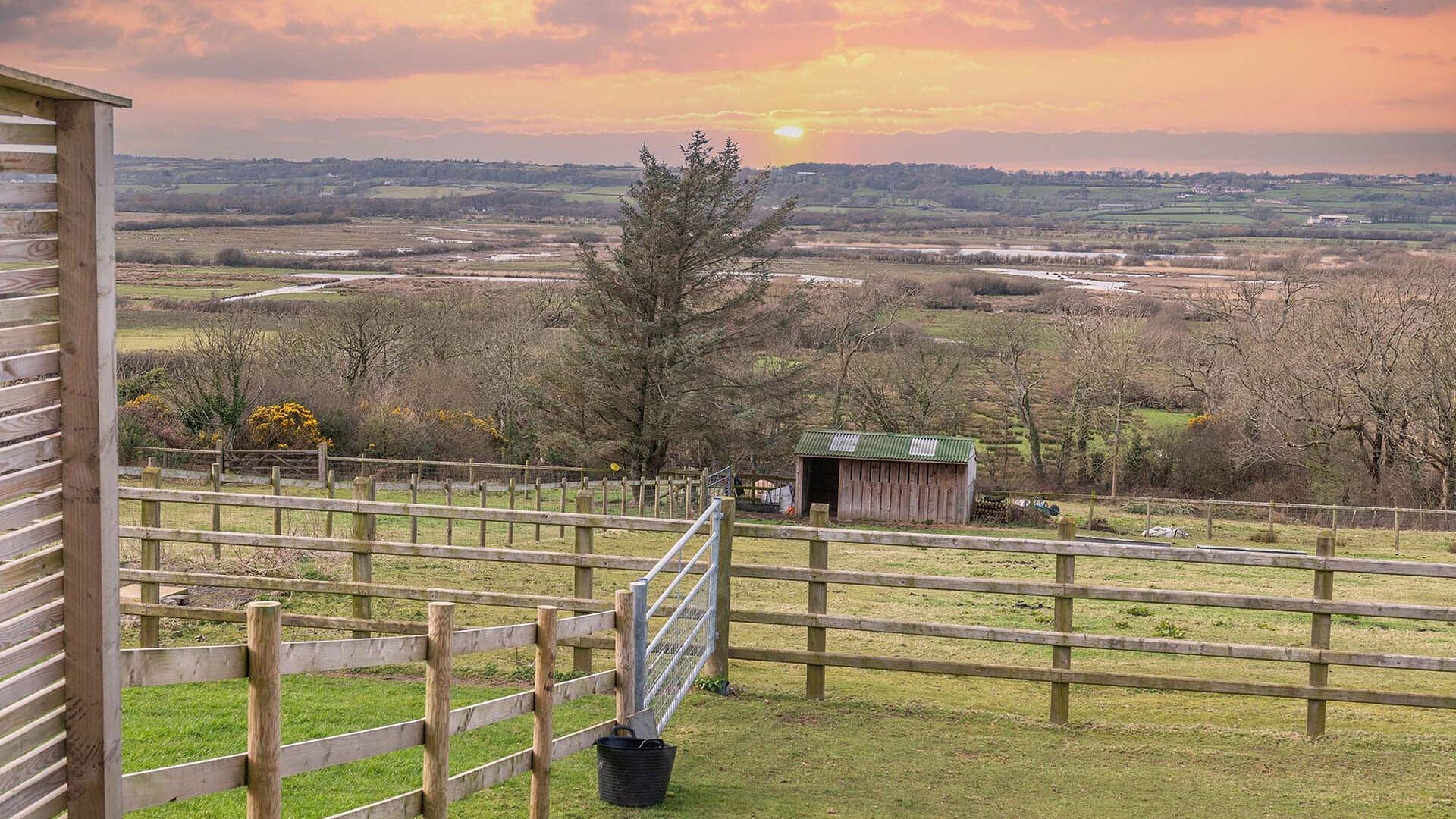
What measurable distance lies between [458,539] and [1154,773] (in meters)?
17.3

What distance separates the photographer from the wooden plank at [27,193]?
327cm

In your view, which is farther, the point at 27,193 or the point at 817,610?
the point at 817,610

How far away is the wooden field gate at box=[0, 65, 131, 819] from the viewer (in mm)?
3328

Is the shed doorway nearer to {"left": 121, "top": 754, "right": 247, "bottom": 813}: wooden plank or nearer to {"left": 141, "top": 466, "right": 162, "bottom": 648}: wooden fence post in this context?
{"left": 141, "top": 466, "right": 162, "bottom": 648}: wooden fence post

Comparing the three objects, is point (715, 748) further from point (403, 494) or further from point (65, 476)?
point (403, 494)

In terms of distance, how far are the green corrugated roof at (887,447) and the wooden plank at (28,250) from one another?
1455 inches

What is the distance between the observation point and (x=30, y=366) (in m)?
3.39

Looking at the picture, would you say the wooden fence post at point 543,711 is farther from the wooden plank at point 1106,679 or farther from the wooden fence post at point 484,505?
the wooden fence post at point 484,505

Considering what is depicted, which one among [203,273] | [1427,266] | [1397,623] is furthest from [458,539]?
[203,273]

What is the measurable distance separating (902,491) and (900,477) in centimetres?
50

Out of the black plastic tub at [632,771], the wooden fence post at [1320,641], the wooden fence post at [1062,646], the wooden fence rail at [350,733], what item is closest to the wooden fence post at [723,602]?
the wooden fence post at [1062,646]

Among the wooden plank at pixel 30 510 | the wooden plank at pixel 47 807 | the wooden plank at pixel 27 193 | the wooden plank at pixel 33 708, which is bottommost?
the wooden plank at pixel 47 807

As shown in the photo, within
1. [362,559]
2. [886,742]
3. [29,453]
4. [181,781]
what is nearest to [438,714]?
[181,781]

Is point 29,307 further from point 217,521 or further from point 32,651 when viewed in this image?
point 217,521
